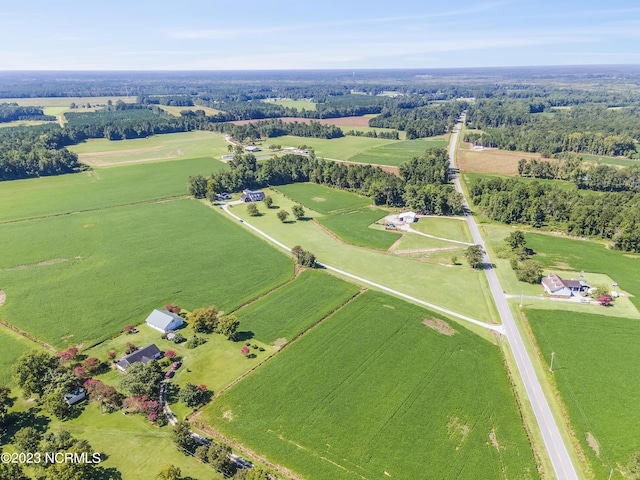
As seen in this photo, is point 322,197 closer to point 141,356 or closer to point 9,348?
point 141,356

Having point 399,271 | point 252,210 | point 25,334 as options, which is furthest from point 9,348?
point 399,271

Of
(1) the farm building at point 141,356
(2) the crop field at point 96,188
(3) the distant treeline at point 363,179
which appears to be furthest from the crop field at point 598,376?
(2) the crop field at point 96,188

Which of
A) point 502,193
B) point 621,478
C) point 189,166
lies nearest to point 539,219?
point 502,193

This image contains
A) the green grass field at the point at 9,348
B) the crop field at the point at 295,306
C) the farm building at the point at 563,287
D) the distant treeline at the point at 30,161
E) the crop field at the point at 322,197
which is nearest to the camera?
the green grass field at the point at 9,348

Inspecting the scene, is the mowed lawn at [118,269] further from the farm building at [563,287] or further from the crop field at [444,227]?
the farm building at [563,287]

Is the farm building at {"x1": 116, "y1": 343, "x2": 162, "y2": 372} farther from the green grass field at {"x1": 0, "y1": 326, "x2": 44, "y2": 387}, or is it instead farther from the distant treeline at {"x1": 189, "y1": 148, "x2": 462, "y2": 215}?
the distant treeline at {"x1": 189, "y1": 148, "x2": 462, "y2": 215}

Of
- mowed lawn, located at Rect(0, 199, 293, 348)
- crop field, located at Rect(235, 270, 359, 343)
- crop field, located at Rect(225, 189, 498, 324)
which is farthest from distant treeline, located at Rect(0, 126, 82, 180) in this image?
crop field, located at Rect(235, 270, 359, 343)
